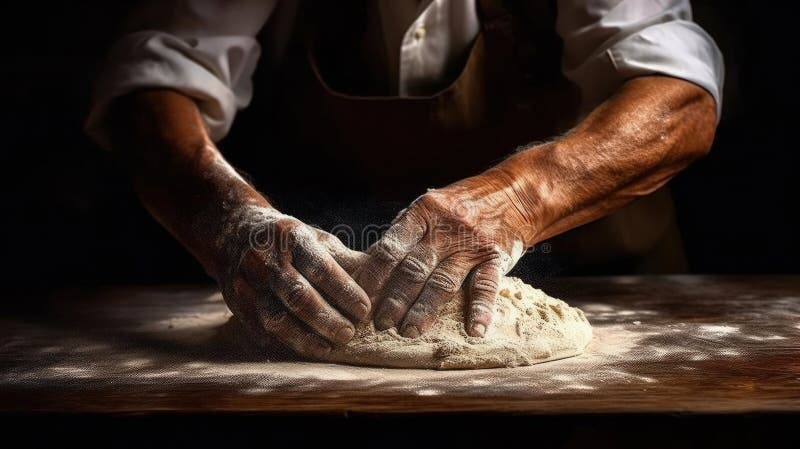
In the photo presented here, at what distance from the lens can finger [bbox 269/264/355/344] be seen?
142cm

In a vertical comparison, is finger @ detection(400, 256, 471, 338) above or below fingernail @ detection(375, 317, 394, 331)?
above

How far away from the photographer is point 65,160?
3.04 m

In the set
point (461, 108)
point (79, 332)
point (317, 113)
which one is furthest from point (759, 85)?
point (79, 332)

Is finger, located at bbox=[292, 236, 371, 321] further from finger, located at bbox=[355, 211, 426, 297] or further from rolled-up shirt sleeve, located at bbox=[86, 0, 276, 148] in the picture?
rolled-up shirt sleeve, located at bbox=[86, 0, 276, 148]

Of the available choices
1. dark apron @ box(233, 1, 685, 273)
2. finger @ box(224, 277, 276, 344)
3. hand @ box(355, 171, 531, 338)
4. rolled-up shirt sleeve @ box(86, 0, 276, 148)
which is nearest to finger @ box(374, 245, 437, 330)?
hand @ box(355, 171, 531, 338)

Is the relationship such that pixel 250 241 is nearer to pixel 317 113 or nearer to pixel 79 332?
pixel 79 332

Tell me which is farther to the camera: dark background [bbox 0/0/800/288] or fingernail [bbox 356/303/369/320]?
dark background [bbox 0/0/800/288]

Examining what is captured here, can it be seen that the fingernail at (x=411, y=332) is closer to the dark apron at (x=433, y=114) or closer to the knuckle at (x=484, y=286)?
the knuckle at (x=484, y=286)

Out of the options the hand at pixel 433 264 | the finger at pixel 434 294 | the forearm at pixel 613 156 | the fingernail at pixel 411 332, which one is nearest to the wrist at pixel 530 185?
the forearm at pixel 613 156

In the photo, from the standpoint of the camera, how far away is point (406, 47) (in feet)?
6.81

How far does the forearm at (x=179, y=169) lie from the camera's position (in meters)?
1.65

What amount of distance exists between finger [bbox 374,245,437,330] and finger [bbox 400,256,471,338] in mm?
12

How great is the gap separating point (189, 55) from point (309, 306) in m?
0.90

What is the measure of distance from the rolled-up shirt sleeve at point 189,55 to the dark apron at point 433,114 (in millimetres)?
152
